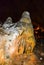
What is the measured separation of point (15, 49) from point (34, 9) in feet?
9.09

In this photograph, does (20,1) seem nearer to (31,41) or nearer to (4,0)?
(4,0)

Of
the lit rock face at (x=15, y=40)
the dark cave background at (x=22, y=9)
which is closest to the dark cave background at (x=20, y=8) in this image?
the dark cave background at (x=22, y=9)

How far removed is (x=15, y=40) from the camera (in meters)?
2.96

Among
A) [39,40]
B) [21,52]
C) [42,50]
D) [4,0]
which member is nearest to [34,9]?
[4,0]

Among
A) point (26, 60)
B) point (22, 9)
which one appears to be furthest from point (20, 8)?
point (26, 60)

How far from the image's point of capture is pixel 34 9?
5.56m

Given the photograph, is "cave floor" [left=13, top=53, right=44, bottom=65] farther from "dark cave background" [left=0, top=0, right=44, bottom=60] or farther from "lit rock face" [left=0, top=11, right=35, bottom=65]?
"dark cave background" [left=0, top=0, right=44, bottom=60]

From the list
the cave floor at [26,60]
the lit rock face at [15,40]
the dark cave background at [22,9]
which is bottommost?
the cave floor at [26,60]

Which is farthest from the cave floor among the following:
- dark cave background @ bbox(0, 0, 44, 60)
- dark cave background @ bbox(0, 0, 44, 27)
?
dark cave background @ bbox(0, 0, 44, 27)

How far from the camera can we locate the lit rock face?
9.35ft

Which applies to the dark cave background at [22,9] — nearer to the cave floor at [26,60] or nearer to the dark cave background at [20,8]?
the dark cave background at [20,8]

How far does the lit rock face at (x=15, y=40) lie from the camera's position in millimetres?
2850

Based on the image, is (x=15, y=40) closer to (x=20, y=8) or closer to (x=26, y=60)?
(x=26, y=60)

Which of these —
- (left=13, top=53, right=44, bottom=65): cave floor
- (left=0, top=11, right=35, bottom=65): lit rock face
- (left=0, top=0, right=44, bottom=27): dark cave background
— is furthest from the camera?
(left=0, top=0, right=44, bottom=27): dark cave background
